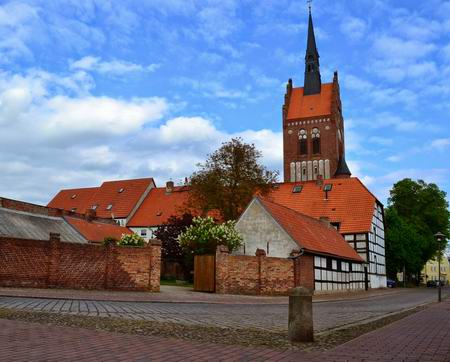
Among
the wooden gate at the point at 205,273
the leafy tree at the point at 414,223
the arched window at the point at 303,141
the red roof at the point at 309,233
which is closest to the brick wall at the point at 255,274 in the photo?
the wooden gate at the point at 205,273

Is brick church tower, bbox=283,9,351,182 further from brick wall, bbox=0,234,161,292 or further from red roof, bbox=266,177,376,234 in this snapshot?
brick wall, bbox=0,234,161,292

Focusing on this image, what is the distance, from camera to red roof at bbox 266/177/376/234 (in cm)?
4522

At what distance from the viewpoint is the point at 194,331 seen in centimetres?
939

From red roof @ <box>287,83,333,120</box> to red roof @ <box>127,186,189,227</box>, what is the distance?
904 inches

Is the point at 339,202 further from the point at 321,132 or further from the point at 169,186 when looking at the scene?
the point at 321,132

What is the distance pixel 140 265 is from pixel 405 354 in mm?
16744

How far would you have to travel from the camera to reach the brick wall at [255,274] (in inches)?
994

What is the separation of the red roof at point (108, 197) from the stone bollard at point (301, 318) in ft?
178

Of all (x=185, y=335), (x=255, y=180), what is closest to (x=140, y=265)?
(x=185, y=335)

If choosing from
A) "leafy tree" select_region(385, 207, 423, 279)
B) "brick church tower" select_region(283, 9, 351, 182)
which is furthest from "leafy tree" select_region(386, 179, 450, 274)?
"brick church tower" select_region(283, 9, 351, 182)

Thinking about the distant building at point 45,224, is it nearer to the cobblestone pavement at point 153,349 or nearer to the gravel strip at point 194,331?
the gravel strip at point 194,331

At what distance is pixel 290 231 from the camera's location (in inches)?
1192

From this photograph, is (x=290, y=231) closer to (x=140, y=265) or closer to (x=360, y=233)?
A: (x=140, y=265)

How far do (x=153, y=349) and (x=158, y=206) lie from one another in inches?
2181
